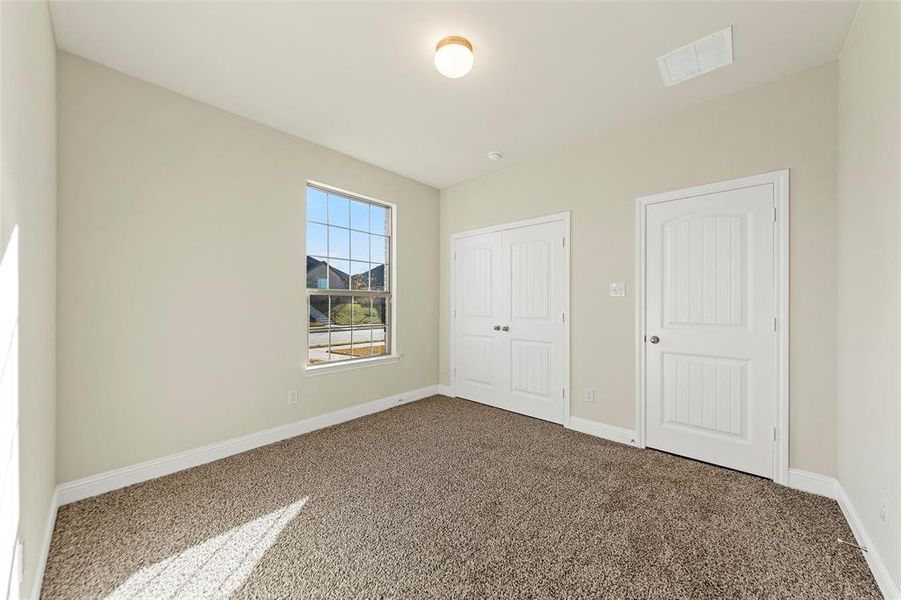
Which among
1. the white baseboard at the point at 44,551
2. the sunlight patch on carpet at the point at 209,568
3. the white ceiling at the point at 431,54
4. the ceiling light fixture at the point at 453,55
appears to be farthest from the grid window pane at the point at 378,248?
the white baseboard at the point at 44,551

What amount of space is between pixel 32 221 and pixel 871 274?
12.2ft

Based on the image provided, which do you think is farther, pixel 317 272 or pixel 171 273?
pixel 317 272

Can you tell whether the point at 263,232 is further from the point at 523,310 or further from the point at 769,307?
the point at 769,307

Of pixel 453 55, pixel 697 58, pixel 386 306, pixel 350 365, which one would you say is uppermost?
pixel 697 58

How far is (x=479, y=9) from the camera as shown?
1.85 metres

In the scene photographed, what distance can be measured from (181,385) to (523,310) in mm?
2984

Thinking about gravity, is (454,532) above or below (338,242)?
below

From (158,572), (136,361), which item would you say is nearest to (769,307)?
(158,572)

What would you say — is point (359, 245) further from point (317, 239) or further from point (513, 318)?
point (513, 318)

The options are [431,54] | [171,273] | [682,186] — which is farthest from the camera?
[682,186]

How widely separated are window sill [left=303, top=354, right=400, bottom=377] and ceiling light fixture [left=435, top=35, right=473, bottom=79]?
261cm

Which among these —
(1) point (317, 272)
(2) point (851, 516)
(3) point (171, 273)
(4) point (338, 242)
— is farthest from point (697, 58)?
(3) point (171, 273)

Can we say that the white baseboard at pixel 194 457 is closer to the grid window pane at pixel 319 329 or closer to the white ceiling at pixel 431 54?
the grid window pane at pixel 319 329

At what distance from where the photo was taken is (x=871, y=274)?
1.70 metres
